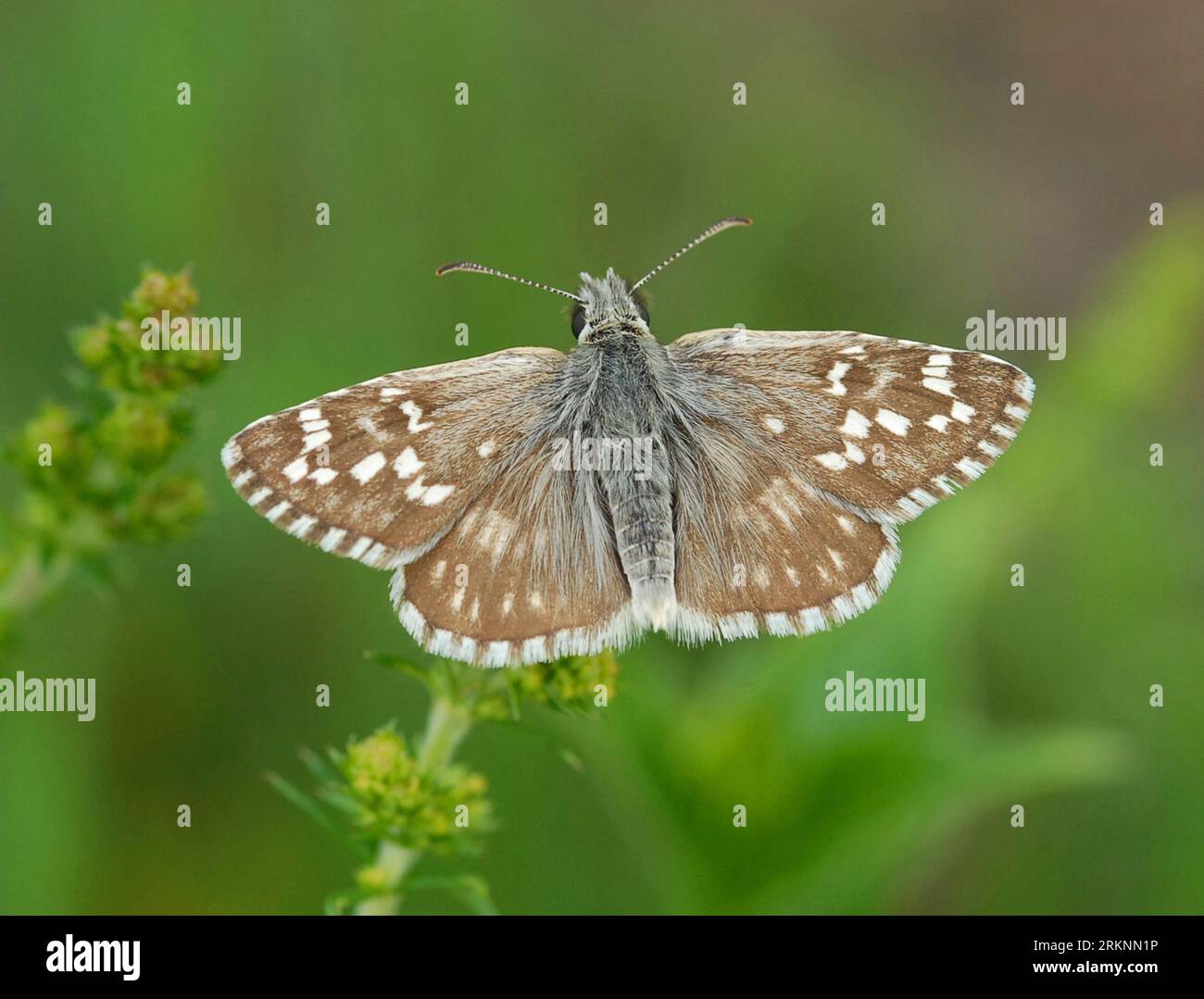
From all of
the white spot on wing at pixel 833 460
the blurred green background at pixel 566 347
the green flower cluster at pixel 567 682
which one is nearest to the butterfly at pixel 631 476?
the white spot on wing at pixel 833 460

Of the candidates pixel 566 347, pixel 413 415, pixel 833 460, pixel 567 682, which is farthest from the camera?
pixel 566 347

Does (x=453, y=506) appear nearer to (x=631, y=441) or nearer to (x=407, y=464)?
(x=407, y=464)

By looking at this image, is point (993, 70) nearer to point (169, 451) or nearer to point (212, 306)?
point (212, 306)

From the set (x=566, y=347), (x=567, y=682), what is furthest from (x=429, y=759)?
(x=566, y=347)

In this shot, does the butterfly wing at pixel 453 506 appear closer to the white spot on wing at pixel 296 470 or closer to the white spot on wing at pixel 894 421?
the white spot on wing at pixel 296 470

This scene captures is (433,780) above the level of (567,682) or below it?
below

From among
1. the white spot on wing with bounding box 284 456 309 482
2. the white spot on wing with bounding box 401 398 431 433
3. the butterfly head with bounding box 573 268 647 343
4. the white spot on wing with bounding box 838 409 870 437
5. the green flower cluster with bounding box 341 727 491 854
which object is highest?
the butterfly head with bounding box 573 268 647 343

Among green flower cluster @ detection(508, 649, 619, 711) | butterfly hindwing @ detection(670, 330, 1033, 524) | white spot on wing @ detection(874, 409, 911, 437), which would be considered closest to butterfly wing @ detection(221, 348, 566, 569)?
green flower cluster @ detection(508, 649, 619, 711)

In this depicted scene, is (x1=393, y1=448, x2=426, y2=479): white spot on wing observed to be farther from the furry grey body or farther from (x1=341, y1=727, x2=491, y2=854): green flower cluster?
(x1=341, y1=727, x2=491, y2=854): green flower cluster

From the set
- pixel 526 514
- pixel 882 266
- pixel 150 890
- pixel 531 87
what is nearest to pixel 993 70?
pixel 882 266
